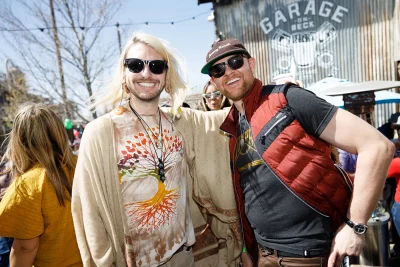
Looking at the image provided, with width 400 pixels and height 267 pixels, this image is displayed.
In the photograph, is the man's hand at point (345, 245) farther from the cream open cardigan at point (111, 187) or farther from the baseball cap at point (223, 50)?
the baseball cap at point (223, 50)

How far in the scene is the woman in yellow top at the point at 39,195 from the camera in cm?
199

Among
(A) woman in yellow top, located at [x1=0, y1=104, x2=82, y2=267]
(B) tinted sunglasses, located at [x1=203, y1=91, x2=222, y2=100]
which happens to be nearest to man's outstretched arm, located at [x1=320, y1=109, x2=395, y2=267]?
(A) woman in yellow top, located at [x1=0, y1=104, x2=82, y2=267]

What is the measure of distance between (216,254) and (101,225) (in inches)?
43.8

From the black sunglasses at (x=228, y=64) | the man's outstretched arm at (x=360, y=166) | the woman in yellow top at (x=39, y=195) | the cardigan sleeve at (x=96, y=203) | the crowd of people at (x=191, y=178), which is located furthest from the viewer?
the black sunglasses at (x=228, y=64)

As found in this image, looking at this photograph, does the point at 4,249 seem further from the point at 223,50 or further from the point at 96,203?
the point at 223,50

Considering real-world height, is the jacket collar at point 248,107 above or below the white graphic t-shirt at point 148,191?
above

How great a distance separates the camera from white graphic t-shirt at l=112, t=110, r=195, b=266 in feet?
6.63

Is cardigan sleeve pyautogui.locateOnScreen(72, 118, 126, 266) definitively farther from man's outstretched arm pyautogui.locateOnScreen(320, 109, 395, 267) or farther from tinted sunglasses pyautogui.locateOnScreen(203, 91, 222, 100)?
tinted sunglasses pyautogui.locateOnScreen(203, 91, 222, 100)

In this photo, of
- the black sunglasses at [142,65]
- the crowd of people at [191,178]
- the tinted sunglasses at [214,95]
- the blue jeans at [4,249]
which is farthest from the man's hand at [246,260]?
the tinted sunglasses at [214,95]

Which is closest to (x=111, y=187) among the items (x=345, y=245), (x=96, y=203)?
(x=96, y=203)

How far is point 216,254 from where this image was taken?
252cm

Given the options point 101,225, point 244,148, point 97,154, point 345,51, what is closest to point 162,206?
point 101,225

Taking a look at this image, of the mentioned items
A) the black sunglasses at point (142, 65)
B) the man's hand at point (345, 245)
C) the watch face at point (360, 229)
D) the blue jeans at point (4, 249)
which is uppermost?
the black sunglasses at point (142, 65)

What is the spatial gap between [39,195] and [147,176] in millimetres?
775
